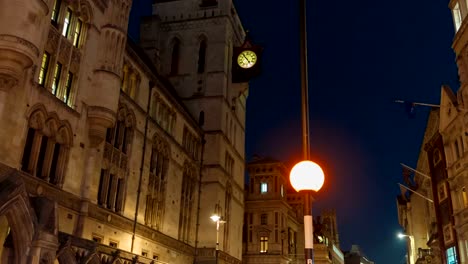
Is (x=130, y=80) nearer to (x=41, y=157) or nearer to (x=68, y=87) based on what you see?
(x=68, y=87)

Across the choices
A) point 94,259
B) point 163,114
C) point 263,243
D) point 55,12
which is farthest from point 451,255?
point 55,12

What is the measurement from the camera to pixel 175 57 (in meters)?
52.4

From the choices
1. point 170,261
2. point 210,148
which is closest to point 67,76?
point 170,261

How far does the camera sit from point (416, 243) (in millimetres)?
62375

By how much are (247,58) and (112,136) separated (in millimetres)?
16898

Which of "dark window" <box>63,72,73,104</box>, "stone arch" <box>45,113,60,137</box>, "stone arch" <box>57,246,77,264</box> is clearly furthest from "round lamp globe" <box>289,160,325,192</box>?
"dark window" <box>63,72,73,104</box>

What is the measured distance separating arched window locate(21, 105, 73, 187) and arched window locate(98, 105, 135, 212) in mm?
4523

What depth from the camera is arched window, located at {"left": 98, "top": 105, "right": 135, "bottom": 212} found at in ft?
91.0

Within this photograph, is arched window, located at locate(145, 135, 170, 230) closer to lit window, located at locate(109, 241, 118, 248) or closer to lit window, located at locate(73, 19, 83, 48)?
lit window, located at locate(109, 241, 118, 248)

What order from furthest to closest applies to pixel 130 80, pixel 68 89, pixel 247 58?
1. pixel 247 58
2. pixel 130 80
3. pixel 68 89

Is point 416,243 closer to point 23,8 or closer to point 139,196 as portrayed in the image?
point 139,196

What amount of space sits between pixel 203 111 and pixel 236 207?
12.0 m

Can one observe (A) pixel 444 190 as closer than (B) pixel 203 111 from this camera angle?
Yes

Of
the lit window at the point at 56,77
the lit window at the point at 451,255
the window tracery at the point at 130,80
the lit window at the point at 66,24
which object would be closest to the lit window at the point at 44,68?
the lit window at the point at 56,77
